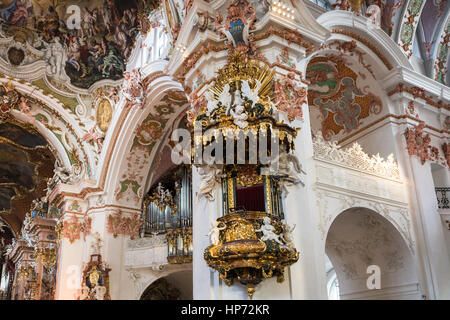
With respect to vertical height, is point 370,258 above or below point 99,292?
above

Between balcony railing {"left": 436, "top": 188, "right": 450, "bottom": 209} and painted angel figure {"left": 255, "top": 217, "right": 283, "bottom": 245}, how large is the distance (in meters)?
5.28

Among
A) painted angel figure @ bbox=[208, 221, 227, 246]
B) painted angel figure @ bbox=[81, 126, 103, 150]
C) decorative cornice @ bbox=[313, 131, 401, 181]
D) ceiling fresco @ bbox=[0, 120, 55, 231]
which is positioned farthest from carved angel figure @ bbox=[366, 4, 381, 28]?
ceiling fresco @ bbox=[0, 120, 55, 231]

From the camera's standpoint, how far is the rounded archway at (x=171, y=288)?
485 inches

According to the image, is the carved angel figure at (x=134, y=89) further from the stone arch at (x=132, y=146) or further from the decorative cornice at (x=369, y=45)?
the decorative cornice at (x=369, y=45)

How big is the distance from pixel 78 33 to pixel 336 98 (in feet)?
25.9

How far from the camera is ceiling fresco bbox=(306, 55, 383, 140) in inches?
396

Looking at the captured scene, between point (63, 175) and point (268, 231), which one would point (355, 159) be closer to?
point (268, 231)

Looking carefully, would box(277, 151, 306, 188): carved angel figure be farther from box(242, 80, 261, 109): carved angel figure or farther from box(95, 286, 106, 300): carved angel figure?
box(95, 286, 106, 300): carved angel figure

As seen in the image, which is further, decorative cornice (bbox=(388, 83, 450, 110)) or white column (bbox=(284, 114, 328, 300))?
decorative cornice (bbox=(388, 83, 450, 110))

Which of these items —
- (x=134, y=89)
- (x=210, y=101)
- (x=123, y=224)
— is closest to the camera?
(x=210, y=101)

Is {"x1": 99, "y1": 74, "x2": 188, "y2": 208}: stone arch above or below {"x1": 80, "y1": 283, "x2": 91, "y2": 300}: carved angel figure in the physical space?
above

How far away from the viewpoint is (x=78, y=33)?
13.5 meters

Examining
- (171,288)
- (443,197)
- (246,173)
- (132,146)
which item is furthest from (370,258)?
(132,146)
